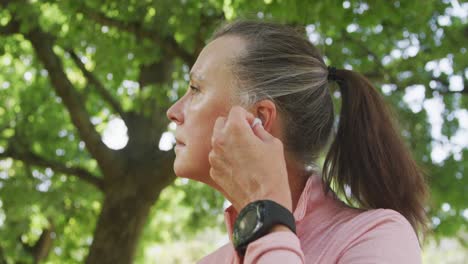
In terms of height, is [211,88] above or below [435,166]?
above

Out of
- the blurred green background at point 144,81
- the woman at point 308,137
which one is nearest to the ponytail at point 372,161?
the woman at point 308,137

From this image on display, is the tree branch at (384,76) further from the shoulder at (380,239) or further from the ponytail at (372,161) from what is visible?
the shoulder at (380,239)

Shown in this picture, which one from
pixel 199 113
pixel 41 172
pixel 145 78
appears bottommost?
pixel 41 172

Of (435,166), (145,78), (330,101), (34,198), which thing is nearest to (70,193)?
(34,198)

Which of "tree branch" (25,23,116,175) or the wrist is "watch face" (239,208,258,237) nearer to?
the wrist

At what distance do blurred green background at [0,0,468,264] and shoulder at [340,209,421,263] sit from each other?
4524mm

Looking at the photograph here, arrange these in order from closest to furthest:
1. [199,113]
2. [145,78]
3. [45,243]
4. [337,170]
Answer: [199,113], [337,170], [145,78], [45,243]

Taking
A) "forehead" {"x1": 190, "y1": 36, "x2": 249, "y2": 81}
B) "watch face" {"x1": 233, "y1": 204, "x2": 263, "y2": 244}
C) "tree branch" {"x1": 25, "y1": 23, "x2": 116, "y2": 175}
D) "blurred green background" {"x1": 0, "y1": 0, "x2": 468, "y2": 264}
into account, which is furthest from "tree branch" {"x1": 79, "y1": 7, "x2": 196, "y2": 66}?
"watch face" {"x1": 233, "y1": 204, "x2": 263, "y2": 244}

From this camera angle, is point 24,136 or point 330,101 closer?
point 330,101

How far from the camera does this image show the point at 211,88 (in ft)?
8.08

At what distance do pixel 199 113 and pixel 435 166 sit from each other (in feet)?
23.2

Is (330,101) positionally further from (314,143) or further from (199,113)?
(199,113)

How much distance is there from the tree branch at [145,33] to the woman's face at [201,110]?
5223 millimetres

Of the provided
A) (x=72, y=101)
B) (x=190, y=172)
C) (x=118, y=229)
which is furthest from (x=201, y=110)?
(x=72, y=101)
